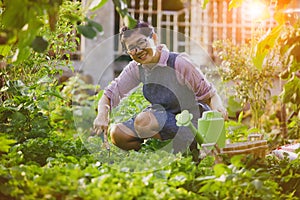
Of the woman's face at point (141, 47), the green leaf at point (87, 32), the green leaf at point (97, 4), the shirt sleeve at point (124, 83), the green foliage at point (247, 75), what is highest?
the green leaf at point (97, 4)

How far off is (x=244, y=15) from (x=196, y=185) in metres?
5.07

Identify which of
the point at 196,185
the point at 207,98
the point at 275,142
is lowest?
the point at 275,142

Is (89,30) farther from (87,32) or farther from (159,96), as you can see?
(159,96)

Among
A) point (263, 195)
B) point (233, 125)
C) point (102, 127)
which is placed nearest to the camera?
point (263, 195)

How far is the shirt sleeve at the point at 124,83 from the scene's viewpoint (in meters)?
2.41

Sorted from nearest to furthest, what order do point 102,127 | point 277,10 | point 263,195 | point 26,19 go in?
point 26,19 → point 263,195 → point 277,10 → point 102,127

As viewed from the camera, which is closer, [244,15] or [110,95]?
[110,95]

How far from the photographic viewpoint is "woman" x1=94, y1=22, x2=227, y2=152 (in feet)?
7.66

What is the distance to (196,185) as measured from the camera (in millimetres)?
1829

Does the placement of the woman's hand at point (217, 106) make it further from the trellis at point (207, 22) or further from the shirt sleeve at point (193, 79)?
the trellis at point (207, 22)

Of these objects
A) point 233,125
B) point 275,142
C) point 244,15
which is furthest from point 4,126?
point 244,15

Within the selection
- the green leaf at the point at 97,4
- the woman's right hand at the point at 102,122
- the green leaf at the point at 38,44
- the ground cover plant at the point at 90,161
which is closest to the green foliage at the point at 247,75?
the ground cover plant at the point at 90,161

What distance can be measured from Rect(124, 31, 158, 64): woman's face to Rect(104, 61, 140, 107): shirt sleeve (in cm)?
12

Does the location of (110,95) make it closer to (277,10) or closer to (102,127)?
(102,127)
